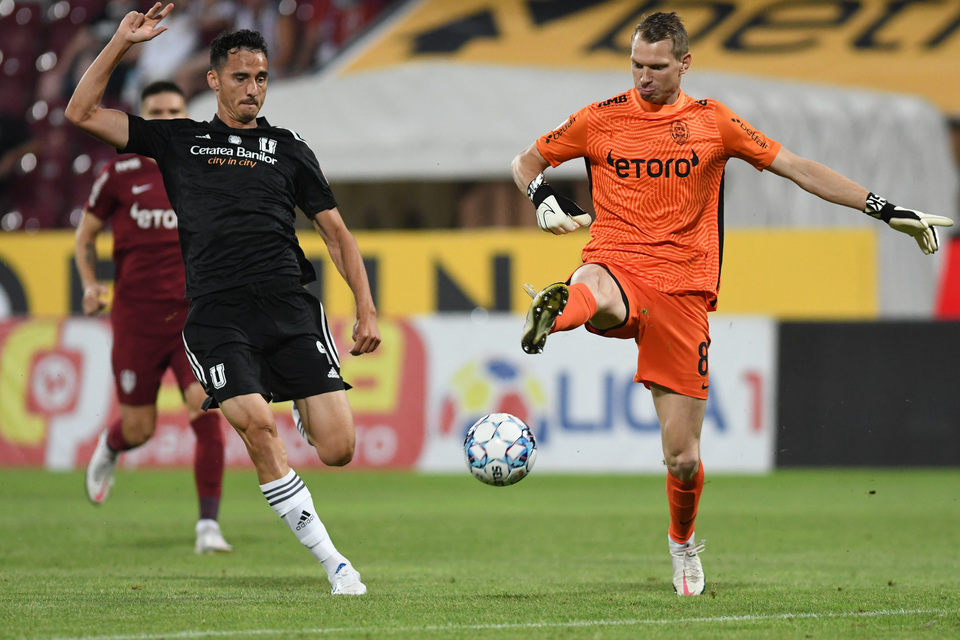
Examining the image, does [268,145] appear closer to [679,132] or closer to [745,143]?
[679,132]

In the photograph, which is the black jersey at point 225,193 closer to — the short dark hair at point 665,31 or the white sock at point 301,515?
the white sock at point 301,515

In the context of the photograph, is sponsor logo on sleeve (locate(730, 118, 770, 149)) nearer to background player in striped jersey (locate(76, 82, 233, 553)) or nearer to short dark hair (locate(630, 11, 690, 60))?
short dark hair (locate(630, 11, 690, 60))

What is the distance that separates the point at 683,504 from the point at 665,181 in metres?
1.49

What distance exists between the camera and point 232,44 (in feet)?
20.6

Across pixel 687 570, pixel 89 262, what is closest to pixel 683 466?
pixel 687 570

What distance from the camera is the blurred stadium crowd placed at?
20500mm

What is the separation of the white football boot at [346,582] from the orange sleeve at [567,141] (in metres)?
2.10

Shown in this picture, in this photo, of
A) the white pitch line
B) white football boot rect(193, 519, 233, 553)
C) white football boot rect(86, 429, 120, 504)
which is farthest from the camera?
white football boot rect(86, 429, 120, 504)

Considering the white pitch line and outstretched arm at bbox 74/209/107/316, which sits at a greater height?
outstretched arm at bbox 74/209/107/316

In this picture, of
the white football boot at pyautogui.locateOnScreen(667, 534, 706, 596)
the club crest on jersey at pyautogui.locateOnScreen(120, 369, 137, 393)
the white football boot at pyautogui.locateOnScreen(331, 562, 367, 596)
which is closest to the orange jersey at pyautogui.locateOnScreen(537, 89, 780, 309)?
the white football boot at pyautogui.locateOnScreen(667, 534, 706, 596)

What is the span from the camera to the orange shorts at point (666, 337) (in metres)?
6.40

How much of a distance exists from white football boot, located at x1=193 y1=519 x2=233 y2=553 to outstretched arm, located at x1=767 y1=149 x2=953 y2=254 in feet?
13.1

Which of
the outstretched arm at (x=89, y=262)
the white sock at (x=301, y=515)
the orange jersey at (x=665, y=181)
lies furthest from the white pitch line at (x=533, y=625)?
the outstretched arm at (x=89, y=262)

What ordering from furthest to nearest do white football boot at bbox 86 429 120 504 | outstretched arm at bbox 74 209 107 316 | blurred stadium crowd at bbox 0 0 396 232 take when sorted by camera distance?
blurred stadium crowd at bbox 0 0 396 232 < white football boot at bbox 86 429 120 504 < outstretched arm at bbox 74 209 107 316
